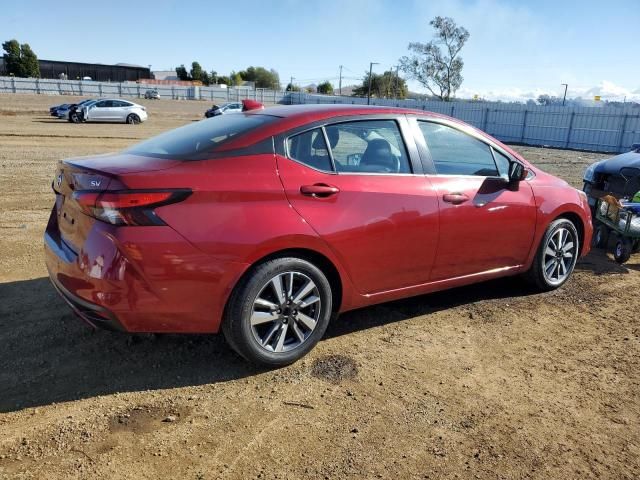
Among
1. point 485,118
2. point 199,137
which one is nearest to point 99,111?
point 485,118

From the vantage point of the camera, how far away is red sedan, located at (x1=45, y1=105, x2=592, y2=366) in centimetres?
304

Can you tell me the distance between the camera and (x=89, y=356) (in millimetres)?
3625

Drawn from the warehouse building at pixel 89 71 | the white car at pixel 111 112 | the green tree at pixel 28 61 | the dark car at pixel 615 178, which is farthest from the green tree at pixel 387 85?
the dark car at pixel 615 178

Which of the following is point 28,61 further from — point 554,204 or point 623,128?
point 554,204

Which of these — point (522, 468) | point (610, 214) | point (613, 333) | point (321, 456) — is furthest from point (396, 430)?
point (610, 214)

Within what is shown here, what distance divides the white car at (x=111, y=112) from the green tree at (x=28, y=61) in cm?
6635

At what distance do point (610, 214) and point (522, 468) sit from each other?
460 centimetres

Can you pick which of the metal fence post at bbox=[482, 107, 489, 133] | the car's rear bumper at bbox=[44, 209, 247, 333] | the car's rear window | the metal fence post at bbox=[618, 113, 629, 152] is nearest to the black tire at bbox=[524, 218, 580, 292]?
the car's rear window

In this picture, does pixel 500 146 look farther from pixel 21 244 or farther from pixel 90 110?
pixel 90 110

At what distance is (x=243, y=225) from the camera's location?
319 centimetres

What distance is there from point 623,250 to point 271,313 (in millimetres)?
4635

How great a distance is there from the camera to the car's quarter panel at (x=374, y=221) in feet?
11.4

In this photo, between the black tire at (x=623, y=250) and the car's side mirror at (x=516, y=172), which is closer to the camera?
the car's side mirror at (x=516, y=172)

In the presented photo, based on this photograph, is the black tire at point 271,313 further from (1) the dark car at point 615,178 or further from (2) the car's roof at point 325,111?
(1) the dark car at point 615,178
